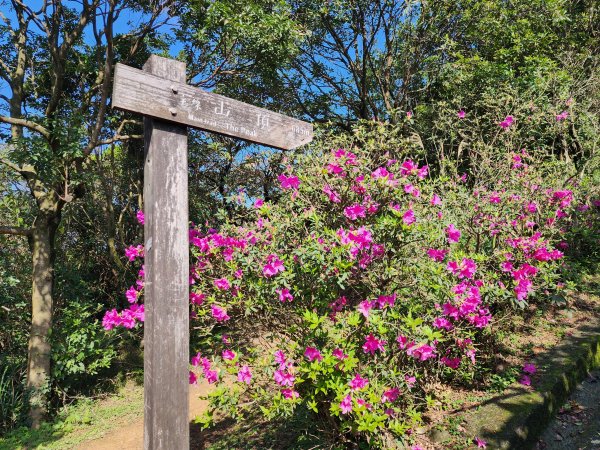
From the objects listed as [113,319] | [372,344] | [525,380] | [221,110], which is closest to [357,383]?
[372,344]

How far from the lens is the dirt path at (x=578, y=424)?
10.1 ft

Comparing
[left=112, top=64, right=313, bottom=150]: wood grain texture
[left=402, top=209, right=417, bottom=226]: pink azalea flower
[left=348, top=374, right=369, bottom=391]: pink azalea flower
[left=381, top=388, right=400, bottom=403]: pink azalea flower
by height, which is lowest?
[left=381, top=388, right=400, bottom=403]: pink azalea flower

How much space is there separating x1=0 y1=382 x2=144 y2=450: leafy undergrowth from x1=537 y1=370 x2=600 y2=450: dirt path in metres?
4.80

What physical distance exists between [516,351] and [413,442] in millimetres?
1768

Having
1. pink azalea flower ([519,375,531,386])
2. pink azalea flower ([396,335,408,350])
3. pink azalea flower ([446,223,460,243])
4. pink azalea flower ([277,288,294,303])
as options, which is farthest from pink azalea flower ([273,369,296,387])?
pink azalea flower ([519,375,531,386])

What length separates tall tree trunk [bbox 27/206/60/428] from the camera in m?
5.74

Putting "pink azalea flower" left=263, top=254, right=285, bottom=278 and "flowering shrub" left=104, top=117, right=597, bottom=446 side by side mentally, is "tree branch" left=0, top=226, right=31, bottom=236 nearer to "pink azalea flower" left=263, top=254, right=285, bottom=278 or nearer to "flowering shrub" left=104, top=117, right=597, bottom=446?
"flowering shrub" left=104, top=117, right=597, bottom=446

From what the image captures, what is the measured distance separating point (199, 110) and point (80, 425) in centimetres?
519

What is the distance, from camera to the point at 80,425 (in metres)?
5.75

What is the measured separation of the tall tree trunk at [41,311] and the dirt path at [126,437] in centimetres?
114

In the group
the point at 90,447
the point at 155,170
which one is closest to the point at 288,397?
the point at 155,170

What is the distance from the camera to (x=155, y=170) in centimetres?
243

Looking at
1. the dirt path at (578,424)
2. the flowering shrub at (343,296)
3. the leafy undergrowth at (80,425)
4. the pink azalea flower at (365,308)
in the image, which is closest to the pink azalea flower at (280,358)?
the flowering shrub at (343,296)

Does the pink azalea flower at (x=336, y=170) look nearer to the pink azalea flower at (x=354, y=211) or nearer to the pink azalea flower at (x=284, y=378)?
the pink azalea flower at (x=354, y=211)
